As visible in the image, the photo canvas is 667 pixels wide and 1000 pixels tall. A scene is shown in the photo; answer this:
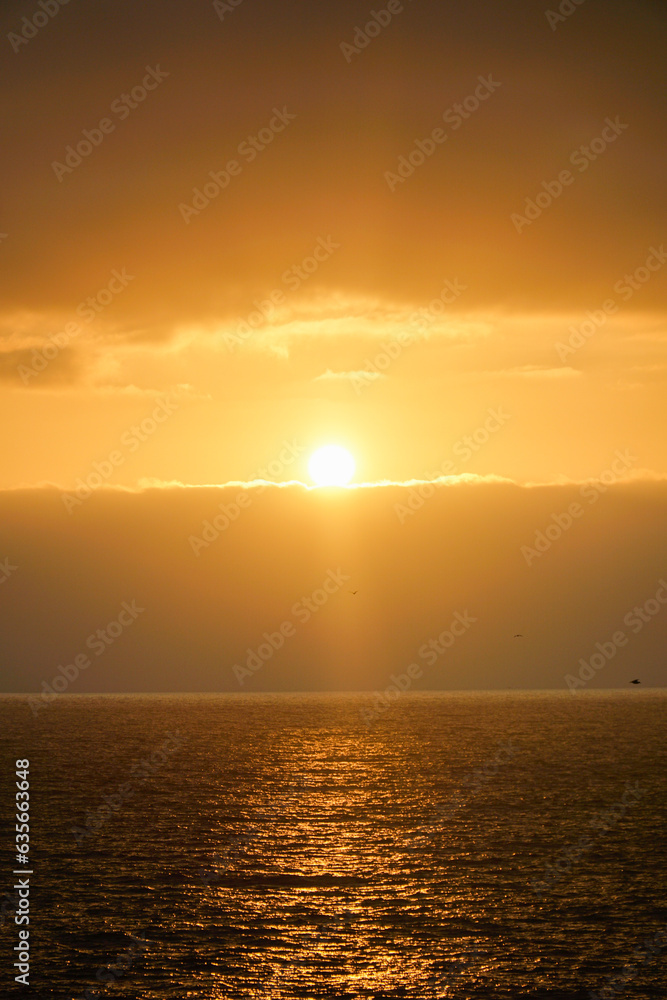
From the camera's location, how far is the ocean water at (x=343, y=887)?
134 feet

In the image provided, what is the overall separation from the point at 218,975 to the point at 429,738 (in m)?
149

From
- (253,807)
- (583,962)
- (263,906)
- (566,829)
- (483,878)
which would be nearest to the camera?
(583,962)

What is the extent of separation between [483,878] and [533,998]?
19422mm

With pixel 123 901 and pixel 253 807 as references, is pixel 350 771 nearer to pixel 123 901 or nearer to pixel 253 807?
pixel 253 807

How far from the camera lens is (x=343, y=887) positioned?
55.3 metres

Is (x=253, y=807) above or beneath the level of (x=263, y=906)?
above

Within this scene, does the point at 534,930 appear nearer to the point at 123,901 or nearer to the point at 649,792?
the point at 123,901

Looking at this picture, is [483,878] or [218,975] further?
[483,878]

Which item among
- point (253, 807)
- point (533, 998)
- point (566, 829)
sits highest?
point (253, 807)

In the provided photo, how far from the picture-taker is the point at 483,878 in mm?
57938

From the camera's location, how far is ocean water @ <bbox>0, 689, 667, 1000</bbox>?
40.9 meters

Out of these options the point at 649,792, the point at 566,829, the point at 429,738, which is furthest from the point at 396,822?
the point at 429,738

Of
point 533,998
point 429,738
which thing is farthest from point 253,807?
point 429,738

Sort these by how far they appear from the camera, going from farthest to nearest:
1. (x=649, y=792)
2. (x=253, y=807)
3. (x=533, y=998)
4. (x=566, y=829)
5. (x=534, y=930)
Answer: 1. (x=649, y=792)
2. (x=253, y=807)
3. (x=566, y=829)
4. (x=534, y=930)
5. (x=533, y=998)
